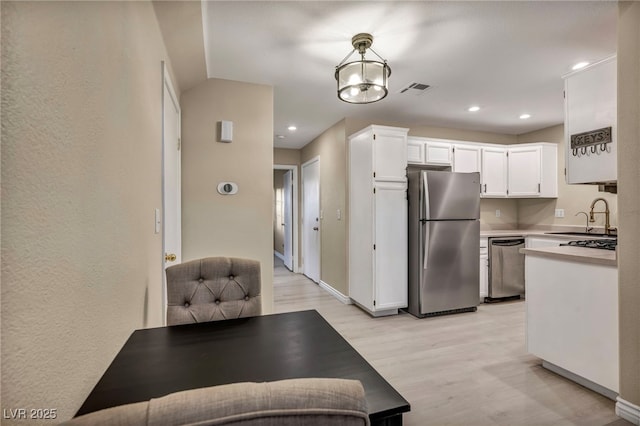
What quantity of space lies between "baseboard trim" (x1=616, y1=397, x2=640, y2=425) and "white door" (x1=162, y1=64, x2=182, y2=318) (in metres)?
2.81

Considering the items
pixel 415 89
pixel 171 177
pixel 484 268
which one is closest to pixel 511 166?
pixel 484 268

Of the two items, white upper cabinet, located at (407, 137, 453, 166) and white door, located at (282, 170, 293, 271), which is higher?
white upper cabinet, located at (407, 137, 453, 166)

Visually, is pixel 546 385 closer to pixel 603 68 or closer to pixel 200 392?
pixel 603 68

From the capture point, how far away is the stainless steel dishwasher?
4.01 meters

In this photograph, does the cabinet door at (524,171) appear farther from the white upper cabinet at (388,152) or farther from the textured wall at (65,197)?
the textured wall at (65,197)

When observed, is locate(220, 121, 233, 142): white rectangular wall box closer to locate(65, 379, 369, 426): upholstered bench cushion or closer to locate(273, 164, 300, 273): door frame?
locate(65, 379, 369, 426): upholstered bench cushion

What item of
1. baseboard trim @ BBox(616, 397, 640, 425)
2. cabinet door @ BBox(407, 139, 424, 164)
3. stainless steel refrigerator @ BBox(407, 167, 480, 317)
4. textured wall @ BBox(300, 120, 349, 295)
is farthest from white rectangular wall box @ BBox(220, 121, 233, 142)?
baseboard trim @ BBox(616, 397, 640, 425)

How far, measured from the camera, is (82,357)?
772 millimetres

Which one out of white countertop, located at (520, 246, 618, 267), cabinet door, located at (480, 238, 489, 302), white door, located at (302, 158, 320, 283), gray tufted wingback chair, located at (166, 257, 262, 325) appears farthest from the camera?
white door, located at (302, 158, 320, 283)

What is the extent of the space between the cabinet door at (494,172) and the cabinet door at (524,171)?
0.30 ft

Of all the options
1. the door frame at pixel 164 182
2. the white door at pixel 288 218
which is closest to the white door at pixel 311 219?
the white door at pixel 288 218

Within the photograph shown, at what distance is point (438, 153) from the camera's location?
13.3ft

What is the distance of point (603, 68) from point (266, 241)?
2.88m

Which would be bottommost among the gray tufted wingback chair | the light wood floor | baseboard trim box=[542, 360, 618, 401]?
the light wood floor
